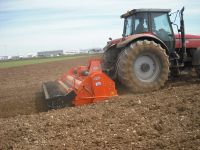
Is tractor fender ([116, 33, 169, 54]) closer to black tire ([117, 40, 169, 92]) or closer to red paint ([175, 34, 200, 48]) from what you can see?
black tire ([117, 40, 169, 92])

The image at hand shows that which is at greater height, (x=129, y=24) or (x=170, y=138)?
(x=129, y=24)

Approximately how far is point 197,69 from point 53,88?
4169 mm

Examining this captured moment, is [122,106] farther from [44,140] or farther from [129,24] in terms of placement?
[129,24]

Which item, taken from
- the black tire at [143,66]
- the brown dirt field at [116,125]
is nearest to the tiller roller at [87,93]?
the brown dirt field at [116,125]

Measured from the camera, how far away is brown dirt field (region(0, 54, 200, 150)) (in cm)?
→ 490

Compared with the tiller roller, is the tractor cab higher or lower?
higher

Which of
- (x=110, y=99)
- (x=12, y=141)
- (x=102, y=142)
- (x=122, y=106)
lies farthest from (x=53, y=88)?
(x=102, y=142)

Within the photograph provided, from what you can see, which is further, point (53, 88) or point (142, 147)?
point (53, 88)

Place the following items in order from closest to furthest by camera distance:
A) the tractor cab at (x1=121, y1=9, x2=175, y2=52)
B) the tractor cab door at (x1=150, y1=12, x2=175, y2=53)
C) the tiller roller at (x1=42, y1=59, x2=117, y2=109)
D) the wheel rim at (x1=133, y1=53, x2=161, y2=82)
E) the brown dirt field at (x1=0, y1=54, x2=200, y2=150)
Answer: the brown dirt field at (x1=0, y1=54, x2=200, y2=150) → the tiller roller at (x1=42, y1=59, x2=117, y2=109) → the wheel rim at (x1=133, y1=53, x2=161, y2=82) → the tractor cab at (x1=121, y1=9, x2=175, y2=52) → the tractor cab door at (x1=150, y1=12, x2=175, y2=53)

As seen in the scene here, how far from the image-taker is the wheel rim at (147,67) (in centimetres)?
852

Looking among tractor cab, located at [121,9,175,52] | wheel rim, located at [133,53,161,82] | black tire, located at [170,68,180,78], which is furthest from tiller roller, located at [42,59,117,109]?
black tire, located at [170,68,180,78]

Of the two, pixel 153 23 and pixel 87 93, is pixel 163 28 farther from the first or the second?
pixel 87 93

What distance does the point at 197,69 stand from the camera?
988 centimetres

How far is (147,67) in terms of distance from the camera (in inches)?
339
